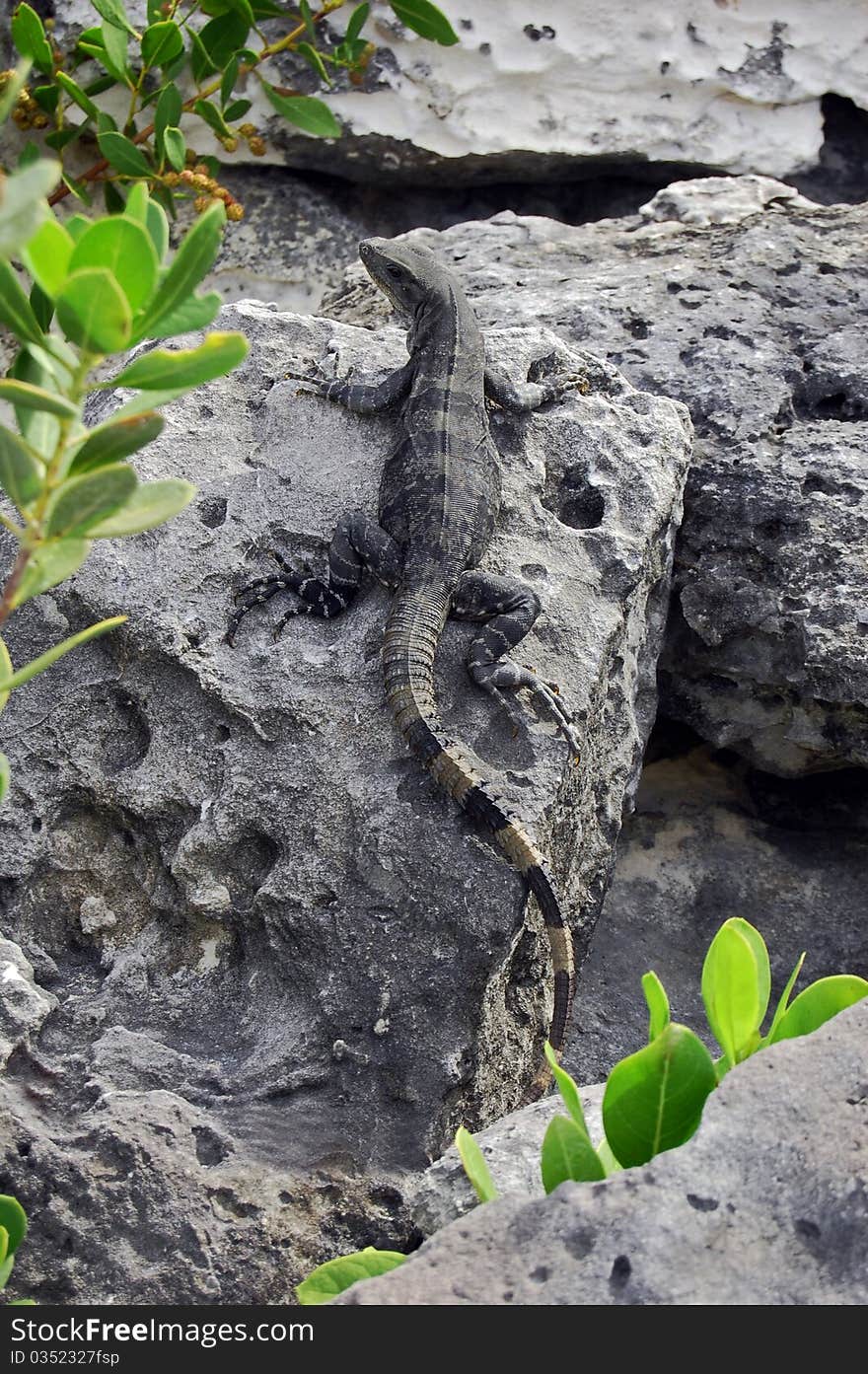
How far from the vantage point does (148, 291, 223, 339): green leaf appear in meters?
1.84

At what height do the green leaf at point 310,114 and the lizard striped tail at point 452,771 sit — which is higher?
the green leaf at point 310,114

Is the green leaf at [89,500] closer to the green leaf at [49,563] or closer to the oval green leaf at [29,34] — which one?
the green leaf at [49,563]

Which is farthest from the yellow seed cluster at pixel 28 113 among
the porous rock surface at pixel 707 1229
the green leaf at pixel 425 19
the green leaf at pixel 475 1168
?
the porous rock surface at pixel 707 1229

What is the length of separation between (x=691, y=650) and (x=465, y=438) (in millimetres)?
1013

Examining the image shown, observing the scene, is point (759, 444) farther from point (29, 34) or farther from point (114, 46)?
point (29, 34)

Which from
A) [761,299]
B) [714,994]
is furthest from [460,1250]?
[761,299]

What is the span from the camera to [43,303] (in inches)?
112

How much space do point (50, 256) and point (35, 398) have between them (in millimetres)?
204

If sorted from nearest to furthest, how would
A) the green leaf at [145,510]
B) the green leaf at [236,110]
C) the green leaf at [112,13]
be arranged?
the green leaf at [145,510] → the green leaf at [112,13] → the green leaf at [236,110]

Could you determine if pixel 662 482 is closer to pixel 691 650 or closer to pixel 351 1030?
pixel 691 650

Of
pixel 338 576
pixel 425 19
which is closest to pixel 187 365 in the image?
pixel 338 576

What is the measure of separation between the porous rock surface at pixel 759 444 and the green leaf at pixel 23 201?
3.03 meters

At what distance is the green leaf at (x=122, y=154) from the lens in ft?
16.1

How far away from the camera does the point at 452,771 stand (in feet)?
11.1
